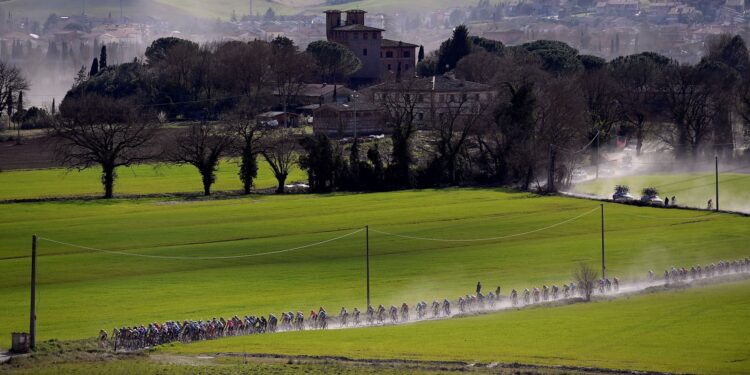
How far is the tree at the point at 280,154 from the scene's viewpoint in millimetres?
108750

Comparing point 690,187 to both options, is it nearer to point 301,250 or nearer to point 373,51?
point 301,250

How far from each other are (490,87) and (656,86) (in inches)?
619

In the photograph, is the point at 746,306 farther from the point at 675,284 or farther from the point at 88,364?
the point at 88,364

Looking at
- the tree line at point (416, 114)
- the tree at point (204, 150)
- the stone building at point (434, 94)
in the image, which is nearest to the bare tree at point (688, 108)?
the tree line at point (416, 114)

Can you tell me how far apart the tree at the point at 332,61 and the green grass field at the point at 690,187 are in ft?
213

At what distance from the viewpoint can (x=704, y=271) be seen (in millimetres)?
70938

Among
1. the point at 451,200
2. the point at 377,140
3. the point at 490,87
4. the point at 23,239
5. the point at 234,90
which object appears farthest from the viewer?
the point at 234,90

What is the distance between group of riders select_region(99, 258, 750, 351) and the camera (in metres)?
55.0

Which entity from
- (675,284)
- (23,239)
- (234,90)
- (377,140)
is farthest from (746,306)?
(234,90)

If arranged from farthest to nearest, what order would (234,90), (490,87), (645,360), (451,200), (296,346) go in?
(234,90), (490,87), (451,200), (296,346), (645,360)

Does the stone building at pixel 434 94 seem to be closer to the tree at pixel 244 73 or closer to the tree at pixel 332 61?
the tree at pixel 244 73

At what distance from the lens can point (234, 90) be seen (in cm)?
15600

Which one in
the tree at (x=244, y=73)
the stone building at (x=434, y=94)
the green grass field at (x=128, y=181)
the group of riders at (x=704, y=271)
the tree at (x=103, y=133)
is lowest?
the group of riders at (x=704, y=271)

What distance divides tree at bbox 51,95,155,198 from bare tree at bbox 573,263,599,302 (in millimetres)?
44177
